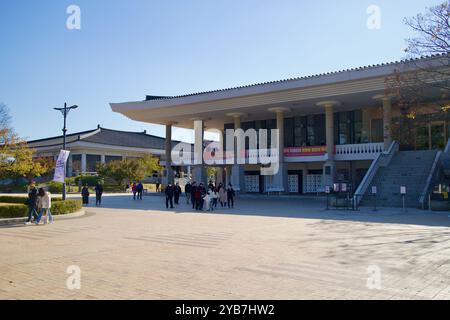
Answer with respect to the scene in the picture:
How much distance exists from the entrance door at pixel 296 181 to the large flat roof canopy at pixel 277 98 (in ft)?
17.8

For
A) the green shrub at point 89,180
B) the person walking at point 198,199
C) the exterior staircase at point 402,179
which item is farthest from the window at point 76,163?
the exterior staircase at point 402,179

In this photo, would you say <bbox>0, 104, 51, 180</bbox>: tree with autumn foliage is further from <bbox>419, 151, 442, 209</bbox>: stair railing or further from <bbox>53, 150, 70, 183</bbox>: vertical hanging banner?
<bbox>419, 151, 442, 209</bbox>: stair railing

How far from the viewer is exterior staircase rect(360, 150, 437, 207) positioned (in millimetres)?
22230

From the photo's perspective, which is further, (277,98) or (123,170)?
(123,170)

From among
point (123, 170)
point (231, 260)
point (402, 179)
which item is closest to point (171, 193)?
point (402, 179)

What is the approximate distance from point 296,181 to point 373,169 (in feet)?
44.1

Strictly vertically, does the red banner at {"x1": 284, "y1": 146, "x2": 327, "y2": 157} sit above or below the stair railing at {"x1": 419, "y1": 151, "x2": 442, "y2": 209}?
above

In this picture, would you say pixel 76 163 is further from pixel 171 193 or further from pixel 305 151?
pixel 171 193

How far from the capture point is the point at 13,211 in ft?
54.7

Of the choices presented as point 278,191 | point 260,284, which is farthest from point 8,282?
point 278,191

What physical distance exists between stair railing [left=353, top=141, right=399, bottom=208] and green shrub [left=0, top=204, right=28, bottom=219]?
15381 mm

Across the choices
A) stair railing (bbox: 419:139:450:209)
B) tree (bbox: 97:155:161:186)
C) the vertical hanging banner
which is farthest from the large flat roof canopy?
the vertical hanging banner

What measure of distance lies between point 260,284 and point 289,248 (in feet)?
11.6

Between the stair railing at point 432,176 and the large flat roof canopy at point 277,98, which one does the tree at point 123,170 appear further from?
the stair railing at point 432,176
